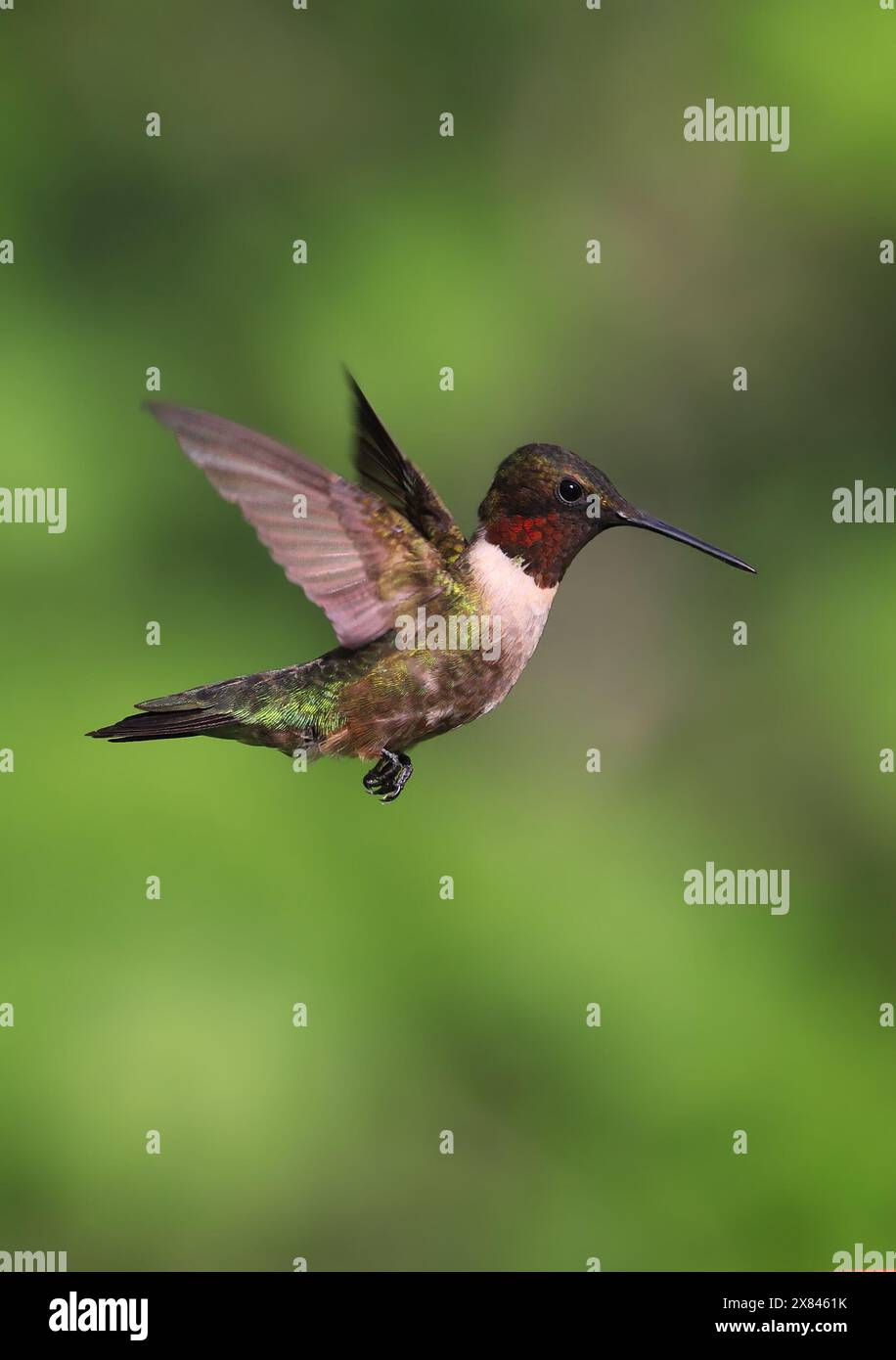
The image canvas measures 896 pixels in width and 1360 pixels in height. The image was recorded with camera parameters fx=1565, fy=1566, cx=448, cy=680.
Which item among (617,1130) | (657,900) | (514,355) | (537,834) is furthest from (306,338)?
(617,1130)

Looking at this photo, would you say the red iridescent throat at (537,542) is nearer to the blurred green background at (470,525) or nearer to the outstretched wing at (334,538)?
the outstretched wing at (334,538)

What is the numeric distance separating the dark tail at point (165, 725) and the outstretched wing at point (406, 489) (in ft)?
0.72

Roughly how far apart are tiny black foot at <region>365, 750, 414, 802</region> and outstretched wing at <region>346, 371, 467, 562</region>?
17cm

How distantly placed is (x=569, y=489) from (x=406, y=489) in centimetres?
16

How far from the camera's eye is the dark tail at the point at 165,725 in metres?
1.10

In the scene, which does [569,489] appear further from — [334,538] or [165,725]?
[165,725]

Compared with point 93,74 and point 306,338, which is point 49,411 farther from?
point 93,74

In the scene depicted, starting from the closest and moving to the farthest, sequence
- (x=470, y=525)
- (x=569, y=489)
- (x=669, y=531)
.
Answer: (x=669, y=531) < (x=569, y=489) < (x=470, y=525)

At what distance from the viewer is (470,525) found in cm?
444

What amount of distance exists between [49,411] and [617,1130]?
2.65m

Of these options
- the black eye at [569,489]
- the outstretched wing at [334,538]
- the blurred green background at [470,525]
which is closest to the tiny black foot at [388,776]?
the outstretched wing at [334,538]

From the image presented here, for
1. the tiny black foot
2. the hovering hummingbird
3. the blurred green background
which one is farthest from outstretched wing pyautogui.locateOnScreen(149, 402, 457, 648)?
the blurred green background

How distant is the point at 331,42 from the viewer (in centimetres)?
509

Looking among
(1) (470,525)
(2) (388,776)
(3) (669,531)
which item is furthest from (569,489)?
(1) (470,525)
